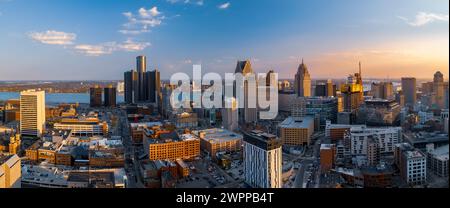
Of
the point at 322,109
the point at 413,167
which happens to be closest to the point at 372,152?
the point at 413,167

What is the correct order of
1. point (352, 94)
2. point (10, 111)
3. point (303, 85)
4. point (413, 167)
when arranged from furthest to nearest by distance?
point (303, 85) < point (352, 94) < point (10, 111) < point (413, 167)

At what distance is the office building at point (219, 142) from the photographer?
7.30 metres

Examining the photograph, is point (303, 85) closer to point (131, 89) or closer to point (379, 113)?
point (379, 113)

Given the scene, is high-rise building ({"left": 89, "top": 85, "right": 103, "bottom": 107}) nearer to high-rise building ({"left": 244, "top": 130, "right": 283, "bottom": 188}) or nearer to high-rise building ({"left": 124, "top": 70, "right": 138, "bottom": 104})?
high-rise building ({"left": 124, "top": 70, "right": 138, "bottom": 104})

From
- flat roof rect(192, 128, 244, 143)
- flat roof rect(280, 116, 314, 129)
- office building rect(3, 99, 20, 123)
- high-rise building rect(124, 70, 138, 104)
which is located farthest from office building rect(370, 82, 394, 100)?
office building rect(3, 99, 20, 123)

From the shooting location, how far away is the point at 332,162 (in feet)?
18.7

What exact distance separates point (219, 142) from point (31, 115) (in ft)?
16.7

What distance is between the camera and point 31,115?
365 inches

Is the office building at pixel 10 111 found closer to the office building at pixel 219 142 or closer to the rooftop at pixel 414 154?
the office building at pixel 219 142

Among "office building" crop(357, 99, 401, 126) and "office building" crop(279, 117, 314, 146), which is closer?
"office building" crop(279, 117, 314, 146)

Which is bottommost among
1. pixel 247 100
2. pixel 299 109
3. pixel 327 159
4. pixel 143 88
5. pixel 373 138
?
pixel 327 159

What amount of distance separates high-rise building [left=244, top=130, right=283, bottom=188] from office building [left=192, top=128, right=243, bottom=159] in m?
2.30

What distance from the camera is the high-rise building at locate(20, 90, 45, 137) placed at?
9.17m
